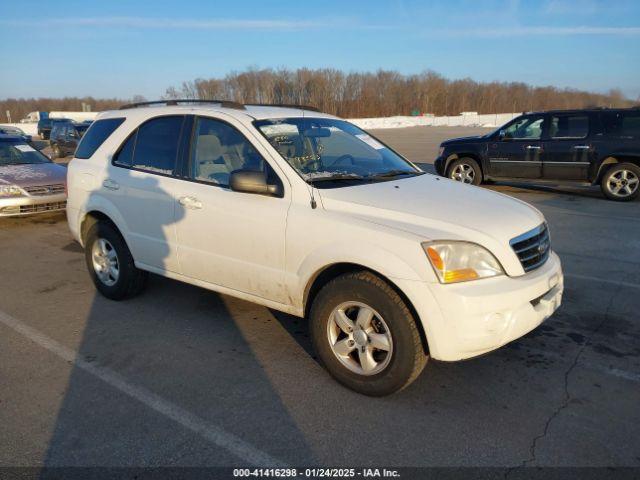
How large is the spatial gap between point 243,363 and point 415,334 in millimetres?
1426

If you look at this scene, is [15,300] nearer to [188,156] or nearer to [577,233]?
[188,156]

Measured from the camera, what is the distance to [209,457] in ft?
9.04

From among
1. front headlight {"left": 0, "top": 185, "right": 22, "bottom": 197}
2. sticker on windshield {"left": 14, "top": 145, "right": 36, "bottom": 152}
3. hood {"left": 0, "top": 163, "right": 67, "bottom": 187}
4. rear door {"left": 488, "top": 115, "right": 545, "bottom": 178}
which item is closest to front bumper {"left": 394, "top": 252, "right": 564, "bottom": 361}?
front headlight {"left": 0, "top": 185, "right": 22, "bottom": 197}

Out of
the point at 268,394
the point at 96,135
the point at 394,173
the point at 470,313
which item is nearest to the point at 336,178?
the point at 394,173

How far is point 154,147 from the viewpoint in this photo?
4625mm

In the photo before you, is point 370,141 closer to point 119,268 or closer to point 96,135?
point 119,268

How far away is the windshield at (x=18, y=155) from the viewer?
10.0 metres

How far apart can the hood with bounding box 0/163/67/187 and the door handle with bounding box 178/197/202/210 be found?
6.14 meters

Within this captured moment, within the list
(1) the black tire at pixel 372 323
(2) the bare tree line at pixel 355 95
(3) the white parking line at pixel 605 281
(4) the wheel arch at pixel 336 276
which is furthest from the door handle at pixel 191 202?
(2) the bare tree line at pixel 355 95

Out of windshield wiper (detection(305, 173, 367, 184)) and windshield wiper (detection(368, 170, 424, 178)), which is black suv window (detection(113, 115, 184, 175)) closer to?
windshield wiper (detection(305, 173, 367, 184))

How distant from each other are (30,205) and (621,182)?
1131 centimetres

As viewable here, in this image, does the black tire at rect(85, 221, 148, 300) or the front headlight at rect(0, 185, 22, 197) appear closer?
the black tire at rect(85, 221, 148, 300)

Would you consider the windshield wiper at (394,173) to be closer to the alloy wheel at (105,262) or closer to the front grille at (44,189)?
the alloy wheel at (105,262)

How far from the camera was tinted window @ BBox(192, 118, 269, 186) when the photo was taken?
3.96m
